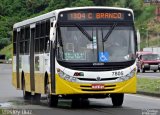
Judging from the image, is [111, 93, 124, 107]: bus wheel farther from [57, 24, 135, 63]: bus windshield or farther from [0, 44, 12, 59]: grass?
[0, 44, 12, 59]: grass

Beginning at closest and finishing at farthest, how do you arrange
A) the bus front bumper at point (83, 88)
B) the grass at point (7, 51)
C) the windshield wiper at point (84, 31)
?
the bus front bumper at point (83, 88), the windshield wiper at point (84, 31), the grass at point (7, 51)

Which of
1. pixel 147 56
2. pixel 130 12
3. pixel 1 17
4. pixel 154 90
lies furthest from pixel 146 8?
pixel 130 12

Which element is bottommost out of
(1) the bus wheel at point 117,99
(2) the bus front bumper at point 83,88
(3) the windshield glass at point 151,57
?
(3) the windshield glass at point 151,57

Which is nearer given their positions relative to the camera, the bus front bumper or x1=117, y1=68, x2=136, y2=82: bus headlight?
the bus front bumper

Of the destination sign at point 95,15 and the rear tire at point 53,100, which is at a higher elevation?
the destination sign at point 95,15

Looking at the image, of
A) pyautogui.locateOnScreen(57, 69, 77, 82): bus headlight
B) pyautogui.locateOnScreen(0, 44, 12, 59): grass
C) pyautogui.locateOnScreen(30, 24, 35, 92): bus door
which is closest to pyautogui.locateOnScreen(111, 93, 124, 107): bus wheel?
pyautogui.locateOnScreen(57, 69, 77, 82): bus headlight

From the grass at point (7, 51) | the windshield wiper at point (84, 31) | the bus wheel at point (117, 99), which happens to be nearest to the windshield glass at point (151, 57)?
the bus wheel at point (117, 99)

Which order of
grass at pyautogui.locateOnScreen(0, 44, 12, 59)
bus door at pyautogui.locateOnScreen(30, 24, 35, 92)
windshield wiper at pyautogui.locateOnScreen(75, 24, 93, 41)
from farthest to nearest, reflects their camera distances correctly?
grass at pyautogui.locateOnScreen(0, 44, 12, 59) < bus door at pyautogui.locateOnScreen(30, 24, 35, 92) < windshield wiper at pyautogui.locateOnScreen(75, 24, 93, 41)

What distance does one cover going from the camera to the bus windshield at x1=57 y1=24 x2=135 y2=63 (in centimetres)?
2131

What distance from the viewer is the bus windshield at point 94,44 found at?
2131cm

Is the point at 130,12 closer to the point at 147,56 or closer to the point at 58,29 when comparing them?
the point at 58,29

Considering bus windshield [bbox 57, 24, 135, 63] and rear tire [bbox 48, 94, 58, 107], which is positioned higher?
bus windshield [bbox 57, 24, 135, 63]

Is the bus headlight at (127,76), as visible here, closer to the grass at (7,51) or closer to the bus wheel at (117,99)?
the bus wheel at (117,99)

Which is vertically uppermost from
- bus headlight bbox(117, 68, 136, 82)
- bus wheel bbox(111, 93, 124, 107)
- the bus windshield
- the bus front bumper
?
the bus windshield
